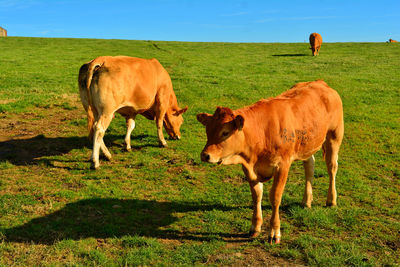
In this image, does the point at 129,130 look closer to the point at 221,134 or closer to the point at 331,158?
the point at 331,158

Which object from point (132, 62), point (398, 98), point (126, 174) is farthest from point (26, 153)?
point (398, 98)

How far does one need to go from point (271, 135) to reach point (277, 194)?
2.87ft

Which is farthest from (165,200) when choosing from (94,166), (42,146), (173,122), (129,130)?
(42,146)

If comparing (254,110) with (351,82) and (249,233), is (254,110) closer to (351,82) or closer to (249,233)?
(249,233)

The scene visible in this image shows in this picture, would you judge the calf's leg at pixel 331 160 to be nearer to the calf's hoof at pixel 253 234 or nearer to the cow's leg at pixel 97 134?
the calf's hoof at pixel 253 234

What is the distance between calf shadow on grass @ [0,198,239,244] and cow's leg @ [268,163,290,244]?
765mm

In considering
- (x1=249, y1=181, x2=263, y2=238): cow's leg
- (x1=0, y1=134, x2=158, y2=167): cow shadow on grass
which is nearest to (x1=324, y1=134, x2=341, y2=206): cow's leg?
(x1=249, y1=181, x2=263, y2=238): cow's leg

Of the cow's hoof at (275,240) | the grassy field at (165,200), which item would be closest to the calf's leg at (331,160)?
the grassy field at (165,200)

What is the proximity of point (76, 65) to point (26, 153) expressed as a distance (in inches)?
703

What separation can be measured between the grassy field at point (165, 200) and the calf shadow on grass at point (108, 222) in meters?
0.02

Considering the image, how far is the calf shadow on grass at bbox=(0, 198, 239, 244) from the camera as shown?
5539 mm

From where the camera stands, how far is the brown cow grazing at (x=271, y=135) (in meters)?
4.68

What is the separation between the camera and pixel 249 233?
18.6 ft

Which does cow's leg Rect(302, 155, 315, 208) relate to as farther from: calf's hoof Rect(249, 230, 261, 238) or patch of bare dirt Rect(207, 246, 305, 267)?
patch of bare dirt Rect(207, 246, 305, 267)
